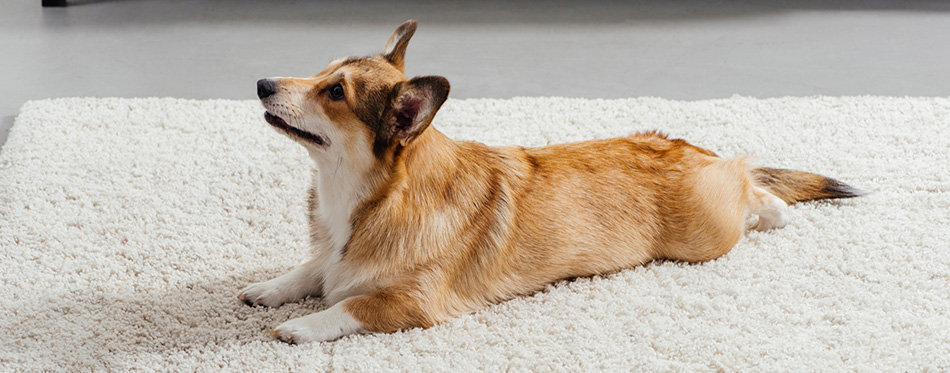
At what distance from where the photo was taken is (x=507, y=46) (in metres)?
4.25

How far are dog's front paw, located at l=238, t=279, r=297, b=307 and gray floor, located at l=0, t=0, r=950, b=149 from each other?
5.32 ft

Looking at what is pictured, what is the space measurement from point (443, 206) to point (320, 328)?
0.40 meters

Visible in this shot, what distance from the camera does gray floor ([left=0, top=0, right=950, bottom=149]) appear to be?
146 inches

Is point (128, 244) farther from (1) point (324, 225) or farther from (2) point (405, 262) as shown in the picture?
(2) point (405, 262)

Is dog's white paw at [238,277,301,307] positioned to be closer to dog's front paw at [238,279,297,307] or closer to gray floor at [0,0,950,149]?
dog's front paw at [238,279,297,307]

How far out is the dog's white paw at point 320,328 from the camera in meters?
1.92

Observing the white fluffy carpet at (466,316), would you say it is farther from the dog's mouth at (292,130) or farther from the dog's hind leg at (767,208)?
the dog's mouth at (292,130)

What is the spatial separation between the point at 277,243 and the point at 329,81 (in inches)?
30.0

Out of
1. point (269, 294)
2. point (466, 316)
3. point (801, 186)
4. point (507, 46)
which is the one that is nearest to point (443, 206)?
point (466, 316)

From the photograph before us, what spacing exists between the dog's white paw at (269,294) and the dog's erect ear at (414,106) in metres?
0.56

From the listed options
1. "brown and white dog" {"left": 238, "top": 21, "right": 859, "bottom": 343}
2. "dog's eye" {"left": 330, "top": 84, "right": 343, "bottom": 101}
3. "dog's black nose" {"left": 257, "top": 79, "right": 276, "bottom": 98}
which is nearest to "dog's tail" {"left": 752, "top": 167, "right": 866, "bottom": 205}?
"brown and white dog" {"left": 238, "top": 21, "right": 859, "bottom": 343}

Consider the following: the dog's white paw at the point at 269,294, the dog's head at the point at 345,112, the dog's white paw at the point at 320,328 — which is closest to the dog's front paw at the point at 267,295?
the dog's white paw at the point at 269,294

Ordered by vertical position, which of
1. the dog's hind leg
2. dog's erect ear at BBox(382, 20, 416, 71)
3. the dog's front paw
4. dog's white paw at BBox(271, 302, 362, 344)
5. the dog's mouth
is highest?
dog's erect ear at BBox(382, 20, 416, 71)

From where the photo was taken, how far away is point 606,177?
7.11 feet
